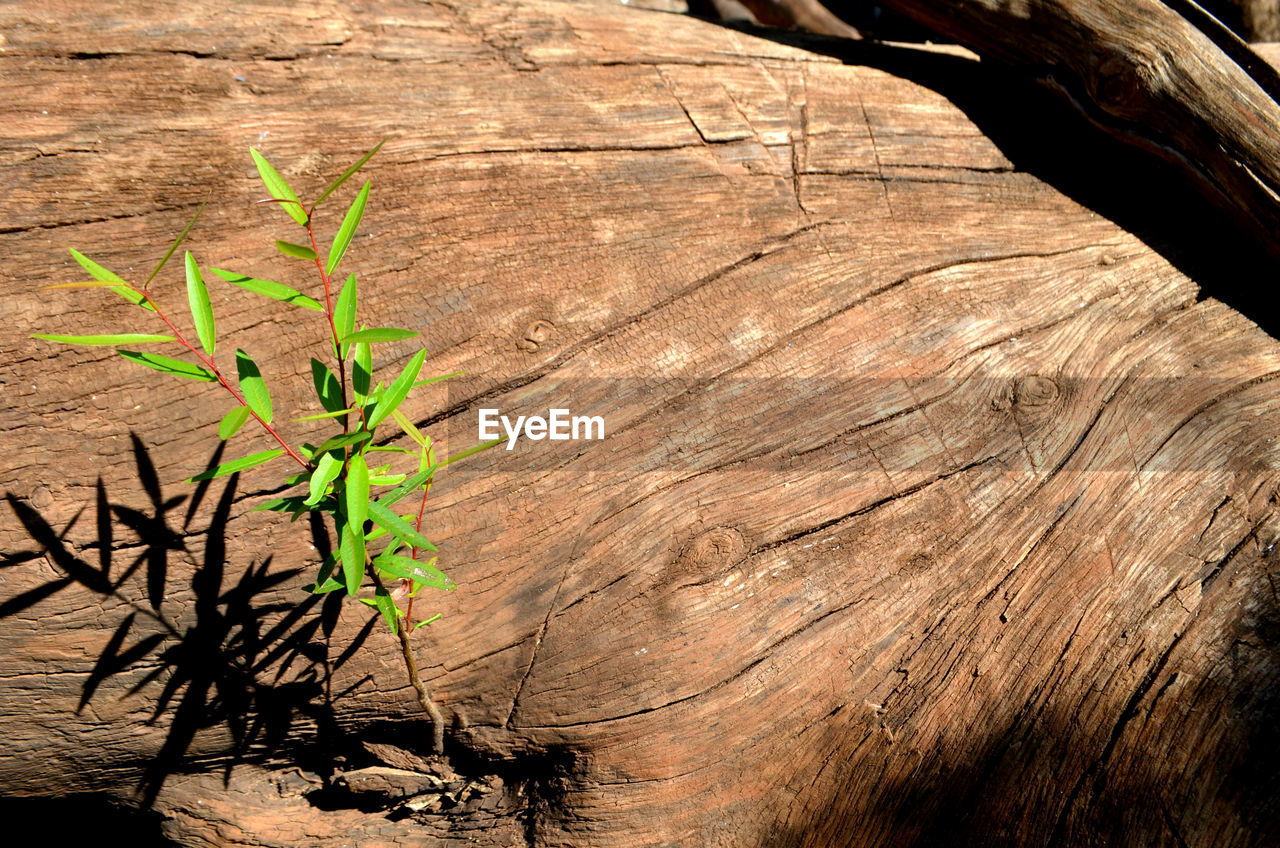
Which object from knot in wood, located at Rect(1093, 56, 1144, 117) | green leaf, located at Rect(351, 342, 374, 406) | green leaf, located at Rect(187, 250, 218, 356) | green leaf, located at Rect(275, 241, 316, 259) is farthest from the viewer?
knot in wood, located at Rect(1093, 56, 1144, 117)

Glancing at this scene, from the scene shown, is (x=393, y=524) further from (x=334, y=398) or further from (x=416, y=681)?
(x=416, y=681)

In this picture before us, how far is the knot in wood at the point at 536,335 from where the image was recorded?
5.69ft

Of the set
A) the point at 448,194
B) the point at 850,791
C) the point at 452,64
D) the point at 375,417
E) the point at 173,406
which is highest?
the point at 452,64

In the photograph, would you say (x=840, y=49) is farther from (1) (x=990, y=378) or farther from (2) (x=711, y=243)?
(1) (x=990, y=378)

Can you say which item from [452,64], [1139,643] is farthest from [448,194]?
[1139,643]

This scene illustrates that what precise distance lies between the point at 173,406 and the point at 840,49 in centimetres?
197

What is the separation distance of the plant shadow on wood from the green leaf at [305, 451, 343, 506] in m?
0.47

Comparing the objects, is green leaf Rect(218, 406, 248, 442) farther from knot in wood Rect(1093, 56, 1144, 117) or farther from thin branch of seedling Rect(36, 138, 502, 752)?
knot in wood Rect(1093, 56, 1144, 117)

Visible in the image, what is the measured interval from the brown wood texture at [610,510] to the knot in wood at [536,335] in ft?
0.15

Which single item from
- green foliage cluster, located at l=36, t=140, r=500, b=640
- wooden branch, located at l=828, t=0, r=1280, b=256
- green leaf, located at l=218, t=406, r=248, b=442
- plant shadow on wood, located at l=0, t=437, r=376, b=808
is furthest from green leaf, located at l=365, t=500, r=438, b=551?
wooden branch, located at l=828, t=0, r=1280, b=256

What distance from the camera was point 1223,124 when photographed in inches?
78.7

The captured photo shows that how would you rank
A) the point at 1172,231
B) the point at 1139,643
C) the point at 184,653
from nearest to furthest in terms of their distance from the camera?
1. the point at 184,653
2. the point at 1139,643
3. the point at 1172,231

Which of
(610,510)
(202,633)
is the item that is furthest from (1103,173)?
(202,633)

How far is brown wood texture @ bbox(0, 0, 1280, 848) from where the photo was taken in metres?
1.55
